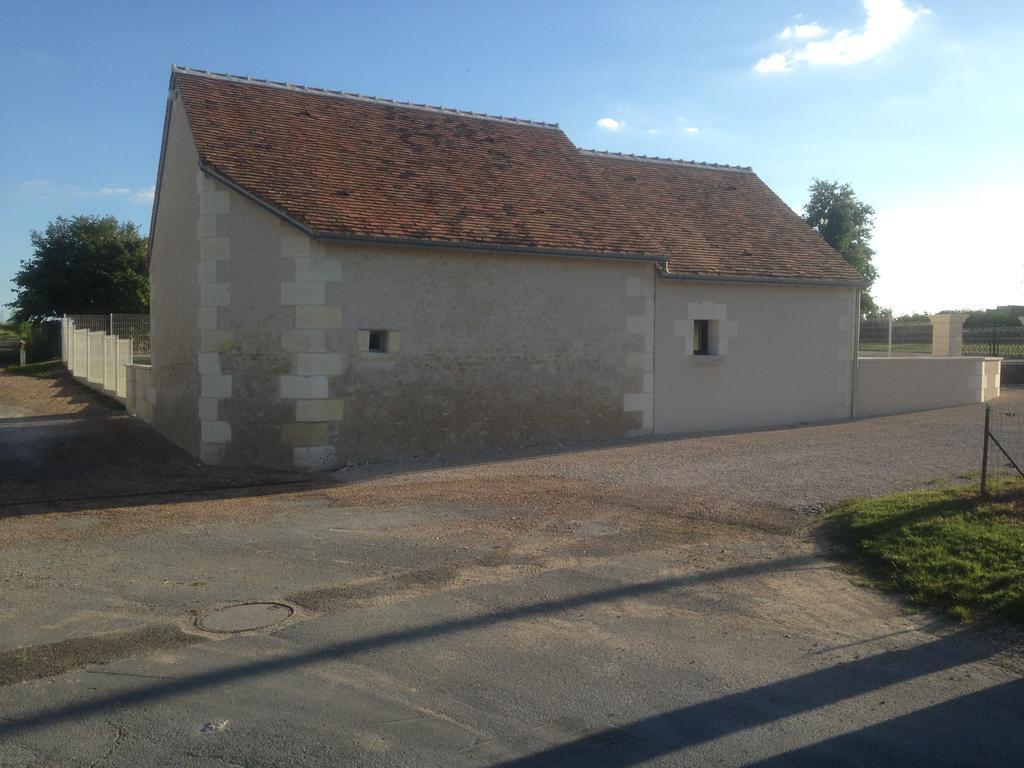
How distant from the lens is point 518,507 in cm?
1012

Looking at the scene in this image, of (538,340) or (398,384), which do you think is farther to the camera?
(538,340)

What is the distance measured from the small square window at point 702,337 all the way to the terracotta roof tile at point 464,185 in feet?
3.65

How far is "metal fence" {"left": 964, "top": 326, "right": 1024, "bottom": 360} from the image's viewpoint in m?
25.5

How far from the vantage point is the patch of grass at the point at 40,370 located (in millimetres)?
30062

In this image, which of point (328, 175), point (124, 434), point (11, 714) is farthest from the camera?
point (124, 434)

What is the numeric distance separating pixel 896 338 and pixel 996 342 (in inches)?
135

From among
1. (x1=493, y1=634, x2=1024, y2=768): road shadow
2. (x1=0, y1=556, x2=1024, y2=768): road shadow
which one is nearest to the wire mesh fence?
(x1=0, y1=556, x2=1024, y2=768): road shadow

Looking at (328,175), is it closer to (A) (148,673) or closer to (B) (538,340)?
(B) (538,340)

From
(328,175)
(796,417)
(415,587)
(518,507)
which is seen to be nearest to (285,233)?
(328,175)

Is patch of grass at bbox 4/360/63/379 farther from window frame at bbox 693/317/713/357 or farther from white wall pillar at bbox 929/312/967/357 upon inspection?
white wall pillar at bbox 929/312/967/357

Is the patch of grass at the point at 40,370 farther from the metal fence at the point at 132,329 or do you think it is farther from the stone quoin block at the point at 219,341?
the stone quoin block at the point at 219,341

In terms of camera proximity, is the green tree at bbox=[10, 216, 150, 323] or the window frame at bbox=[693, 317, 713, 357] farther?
the green tree at bbox=[10, 216, 150, 323]

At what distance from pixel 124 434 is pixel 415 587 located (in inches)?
436

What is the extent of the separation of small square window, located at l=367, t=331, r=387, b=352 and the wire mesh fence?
634 inches
